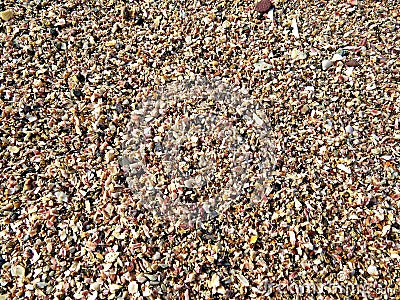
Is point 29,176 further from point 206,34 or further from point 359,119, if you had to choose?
point 359,119

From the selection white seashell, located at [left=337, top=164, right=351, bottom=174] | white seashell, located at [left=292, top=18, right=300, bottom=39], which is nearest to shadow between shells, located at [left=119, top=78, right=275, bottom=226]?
white seashell, located at [left=337, top=164, right=351, bottom=174]

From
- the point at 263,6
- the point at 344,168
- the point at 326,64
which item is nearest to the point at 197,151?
the point at 344,168

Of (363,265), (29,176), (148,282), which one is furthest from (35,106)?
(363,265)

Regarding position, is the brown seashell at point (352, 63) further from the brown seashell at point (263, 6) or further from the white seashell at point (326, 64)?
the brown seashell at point (263, 6)

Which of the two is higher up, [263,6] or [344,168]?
[263,6]

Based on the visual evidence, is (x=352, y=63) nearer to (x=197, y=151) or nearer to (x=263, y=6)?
(x=263, y=6)

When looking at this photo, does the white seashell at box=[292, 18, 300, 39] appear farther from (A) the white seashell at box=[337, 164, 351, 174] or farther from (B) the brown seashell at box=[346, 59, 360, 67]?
→ (A) the white seashell at box=[337, 164, 351, 174]

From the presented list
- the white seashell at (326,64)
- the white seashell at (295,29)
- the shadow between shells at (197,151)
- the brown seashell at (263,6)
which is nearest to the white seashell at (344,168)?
the shadow between shells at (197,151)

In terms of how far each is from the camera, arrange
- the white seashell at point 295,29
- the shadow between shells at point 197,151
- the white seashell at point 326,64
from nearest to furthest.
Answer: the shadow between shells at point 197,151 → the white seashell at point 326,64 → the white seashell at point 295,29
